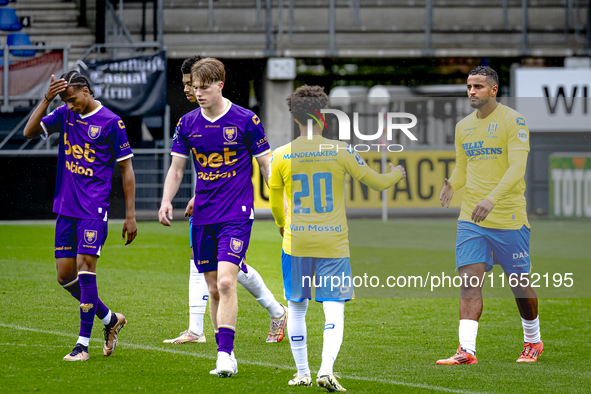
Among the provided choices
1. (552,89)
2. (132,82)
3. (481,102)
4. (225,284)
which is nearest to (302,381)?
(225,284)

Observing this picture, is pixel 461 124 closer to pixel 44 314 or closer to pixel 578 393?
pixel 578 393

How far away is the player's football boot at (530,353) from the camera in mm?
5754

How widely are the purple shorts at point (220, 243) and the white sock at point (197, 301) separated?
0.89 meters

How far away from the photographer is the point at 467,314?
5688 mm

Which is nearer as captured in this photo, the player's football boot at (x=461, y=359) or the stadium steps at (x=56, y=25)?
the player's football boot at (x=461, y=359)

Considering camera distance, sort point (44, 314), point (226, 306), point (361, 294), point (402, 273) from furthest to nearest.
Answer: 1. point (402, 273)
2. point (361, 294)
3. point (44, 314)
4. point (226, 306)

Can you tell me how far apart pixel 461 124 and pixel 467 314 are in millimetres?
1372

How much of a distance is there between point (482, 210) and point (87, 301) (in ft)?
9.17

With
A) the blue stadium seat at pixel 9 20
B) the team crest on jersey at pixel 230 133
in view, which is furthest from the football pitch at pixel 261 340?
the blue stadium seat at pixel 9 20

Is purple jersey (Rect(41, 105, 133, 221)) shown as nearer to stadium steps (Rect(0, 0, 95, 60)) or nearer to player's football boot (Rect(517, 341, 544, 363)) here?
player's football boot (Rect(517, 341, 544, 363))

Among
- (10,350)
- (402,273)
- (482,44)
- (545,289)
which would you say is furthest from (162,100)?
(10,350)

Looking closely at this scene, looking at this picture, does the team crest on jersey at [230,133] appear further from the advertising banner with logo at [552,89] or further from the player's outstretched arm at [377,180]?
the advertising banner with logo at [552,89]

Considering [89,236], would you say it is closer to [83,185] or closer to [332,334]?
[83,185]

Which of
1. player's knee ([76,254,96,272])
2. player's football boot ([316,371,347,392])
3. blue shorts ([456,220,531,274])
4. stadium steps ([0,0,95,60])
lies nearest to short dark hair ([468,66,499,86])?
blue shorts ([456,220,531,274])
